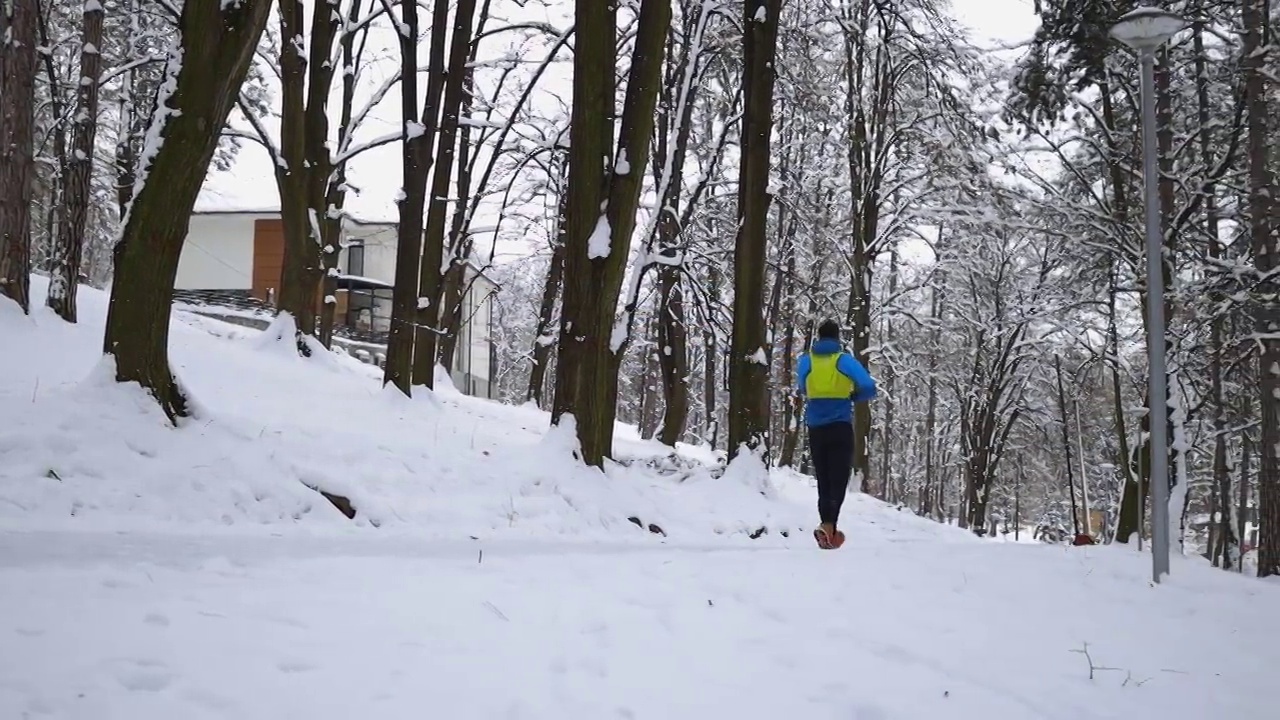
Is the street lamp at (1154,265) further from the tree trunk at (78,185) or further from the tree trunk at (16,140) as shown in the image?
the tree trunk at (78,185)

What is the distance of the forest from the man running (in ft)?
7.38

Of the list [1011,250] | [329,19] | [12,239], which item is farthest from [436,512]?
[1011,250]

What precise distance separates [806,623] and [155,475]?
3915 millimetres

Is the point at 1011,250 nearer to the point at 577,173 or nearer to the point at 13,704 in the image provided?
the point at 577,173

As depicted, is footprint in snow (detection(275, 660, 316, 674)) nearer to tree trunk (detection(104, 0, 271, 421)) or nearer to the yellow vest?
tree trunk (detection(104, 0, 271, 421))

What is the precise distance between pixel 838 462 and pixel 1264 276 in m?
6.09

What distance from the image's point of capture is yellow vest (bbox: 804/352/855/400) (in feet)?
25.8

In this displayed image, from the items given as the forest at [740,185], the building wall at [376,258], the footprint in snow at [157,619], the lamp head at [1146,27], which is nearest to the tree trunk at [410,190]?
the forest at [740,185]

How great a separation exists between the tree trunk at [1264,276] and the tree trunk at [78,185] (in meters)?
12.8

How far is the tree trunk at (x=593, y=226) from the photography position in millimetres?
9039

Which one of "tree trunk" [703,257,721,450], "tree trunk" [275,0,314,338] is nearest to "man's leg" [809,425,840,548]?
"tree trunk" [275,0,314,338]

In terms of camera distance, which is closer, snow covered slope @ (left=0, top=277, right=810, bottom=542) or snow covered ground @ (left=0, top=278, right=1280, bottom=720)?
snow covered ground @ (left=0, top=278, right=1280, bottom=720)

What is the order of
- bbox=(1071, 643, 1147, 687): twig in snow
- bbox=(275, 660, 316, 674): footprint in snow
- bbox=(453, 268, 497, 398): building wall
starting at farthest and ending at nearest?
bbox=(453, 268, 497, 398): building wall < bbox=(1071, 643, 1147, 687): twig in snow < bbox=(275, 660, 316, 674): footprint in snow

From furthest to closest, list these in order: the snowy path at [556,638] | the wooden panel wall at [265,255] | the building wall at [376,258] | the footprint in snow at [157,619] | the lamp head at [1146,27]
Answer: the building wall at [376,258], the wooden panel wall at [265,255], the lamp head at [1146,27], the footprint in snow at [157,619], the snowy path at [556,638]
